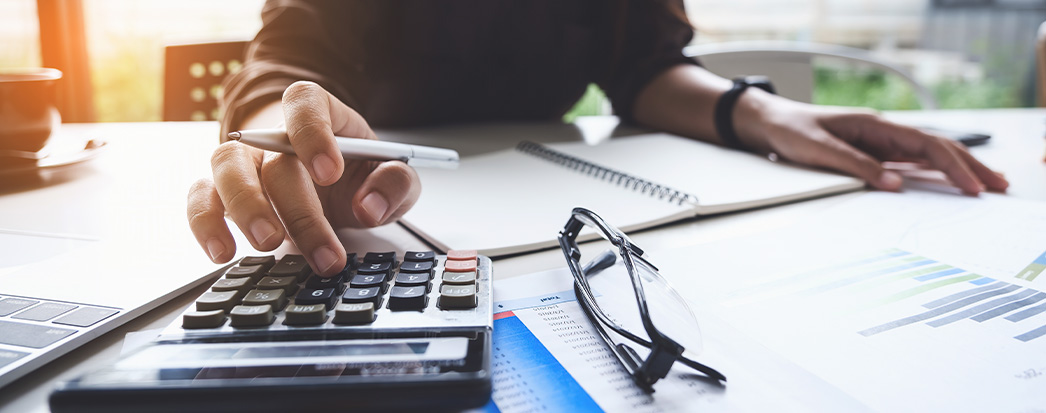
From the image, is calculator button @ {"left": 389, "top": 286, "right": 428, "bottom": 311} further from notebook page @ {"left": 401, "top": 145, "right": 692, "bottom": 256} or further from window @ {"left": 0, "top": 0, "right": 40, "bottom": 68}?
window @ {"left": 0, "top": 0, "right": 40, "bottom": 68}

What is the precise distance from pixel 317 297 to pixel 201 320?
0.16ft

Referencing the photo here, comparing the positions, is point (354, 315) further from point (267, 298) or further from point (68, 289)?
point (68, 289)

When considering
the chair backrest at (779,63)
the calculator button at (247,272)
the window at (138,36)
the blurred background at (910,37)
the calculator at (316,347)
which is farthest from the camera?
the blurred background at (910,37)

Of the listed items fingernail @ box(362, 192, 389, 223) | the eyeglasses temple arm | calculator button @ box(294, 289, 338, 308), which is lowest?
the eyeglasses temple arm

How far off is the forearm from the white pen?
42 cm

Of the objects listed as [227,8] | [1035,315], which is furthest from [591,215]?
[227,8]

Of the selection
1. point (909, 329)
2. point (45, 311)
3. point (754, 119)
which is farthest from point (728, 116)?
point (45, 311)

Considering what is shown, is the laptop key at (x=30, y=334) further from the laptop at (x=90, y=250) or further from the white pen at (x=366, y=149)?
the white pen at (x=366, y=149)

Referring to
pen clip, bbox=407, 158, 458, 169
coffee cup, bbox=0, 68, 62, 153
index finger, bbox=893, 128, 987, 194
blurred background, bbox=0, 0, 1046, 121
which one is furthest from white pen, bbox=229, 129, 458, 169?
blurred background, bbox=0, 0, 1046, 121

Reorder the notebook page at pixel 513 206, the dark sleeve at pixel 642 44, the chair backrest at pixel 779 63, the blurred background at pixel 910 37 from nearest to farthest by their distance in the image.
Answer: the notebook page at pixel 513 206, the dark sleeve at pixel 642 44, the chair backrest at pixel 779 63, the blurred background at pixel 910 37

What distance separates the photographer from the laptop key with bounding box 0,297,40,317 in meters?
0.30

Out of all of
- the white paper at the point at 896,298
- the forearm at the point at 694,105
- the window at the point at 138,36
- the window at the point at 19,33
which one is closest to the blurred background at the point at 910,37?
the window at the point at 138,36

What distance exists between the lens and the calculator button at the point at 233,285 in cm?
30

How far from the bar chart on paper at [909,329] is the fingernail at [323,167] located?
0.24m
